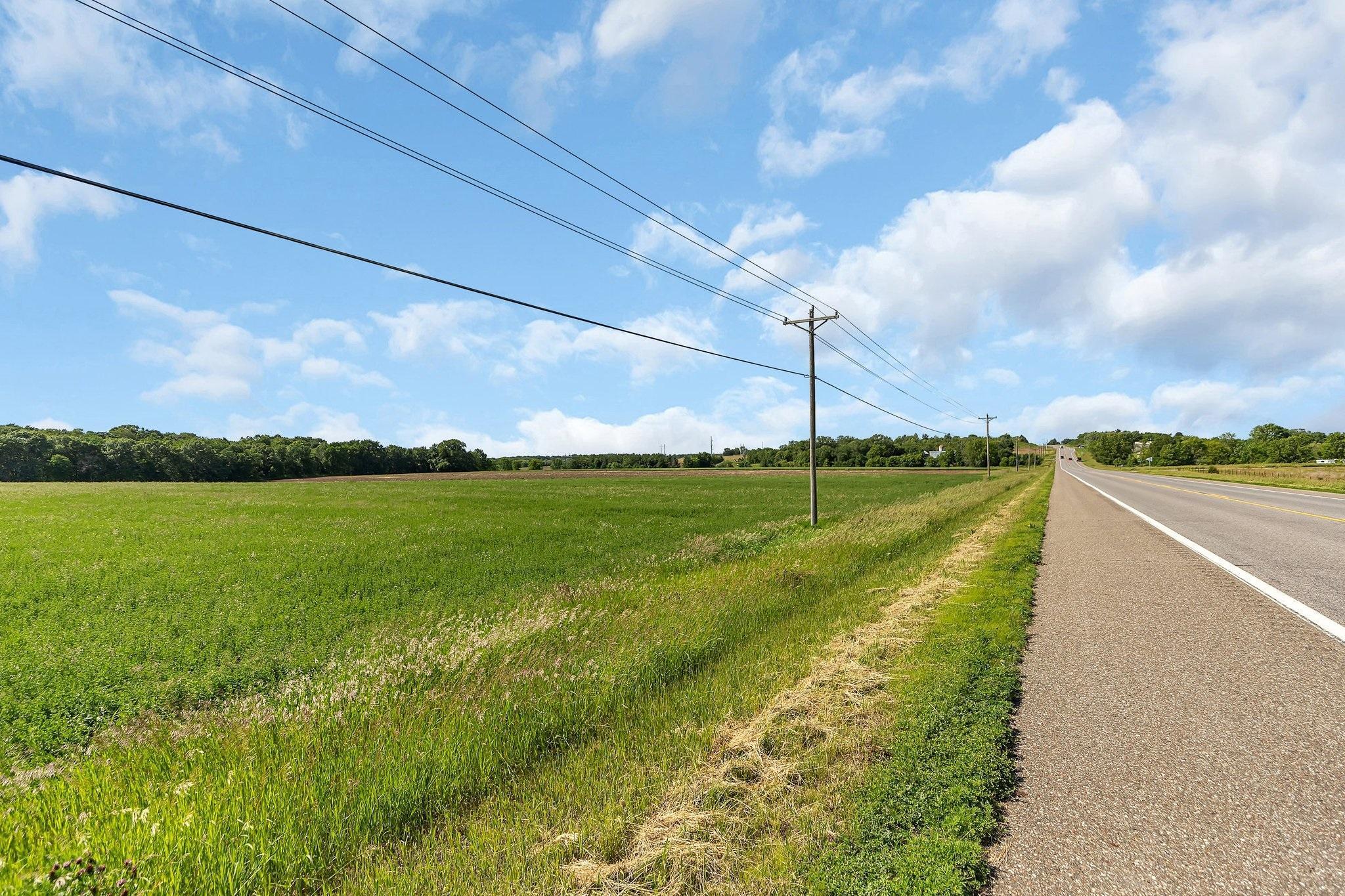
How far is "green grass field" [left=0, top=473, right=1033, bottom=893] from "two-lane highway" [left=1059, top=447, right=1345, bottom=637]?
19.0ft

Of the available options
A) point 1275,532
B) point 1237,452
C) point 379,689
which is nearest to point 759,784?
point 379,689

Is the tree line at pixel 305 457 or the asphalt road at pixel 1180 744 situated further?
the tree line at pixel 305 457

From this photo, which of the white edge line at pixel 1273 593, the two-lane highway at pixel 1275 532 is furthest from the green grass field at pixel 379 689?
the two-lane highway at pixel 1275 532

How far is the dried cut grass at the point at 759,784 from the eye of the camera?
11.2 ft

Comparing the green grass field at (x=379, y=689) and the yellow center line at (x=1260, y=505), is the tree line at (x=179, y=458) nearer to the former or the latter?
A: the green grass field at (x=379, y=689)

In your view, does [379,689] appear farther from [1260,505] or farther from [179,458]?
[179,458]

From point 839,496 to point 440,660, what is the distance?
37.4 metres

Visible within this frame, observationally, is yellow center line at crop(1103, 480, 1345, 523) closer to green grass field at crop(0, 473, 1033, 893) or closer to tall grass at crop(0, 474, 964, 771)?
green grass field at crop(0, 473, 1033, 893)

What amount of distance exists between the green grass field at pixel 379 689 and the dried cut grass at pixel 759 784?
0.26 meters

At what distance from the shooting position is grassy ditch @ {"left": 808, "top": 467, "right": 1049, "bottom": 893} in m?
3.08

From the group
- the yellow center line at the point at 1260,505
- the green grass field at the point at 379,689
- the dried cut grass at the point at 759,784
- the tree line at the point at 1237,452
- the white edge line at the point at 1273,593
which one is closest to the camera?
the dried cut grass at the point at 759,784

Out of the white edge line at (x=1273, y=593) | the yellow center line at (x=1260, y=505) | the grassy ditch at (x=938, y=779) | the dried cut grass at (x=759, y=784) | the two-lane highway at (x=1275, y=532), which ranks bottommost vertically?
the dried cut grass at (x=759, y=784)

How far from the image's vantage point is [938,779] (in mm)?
3898

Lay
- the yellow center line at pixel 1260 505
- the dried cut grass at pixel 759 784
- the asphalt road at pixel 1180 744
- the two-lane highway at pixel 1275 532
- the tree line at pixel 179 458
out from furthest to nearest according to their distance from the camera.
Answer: the tree line at pixel 179 458 < the yellow center line at pixel 1260 505 < the two-lane highway at pixel 1275 532 < the dried cut grass at pixel 759 784 < the asphalt road at pixel 1180 744
